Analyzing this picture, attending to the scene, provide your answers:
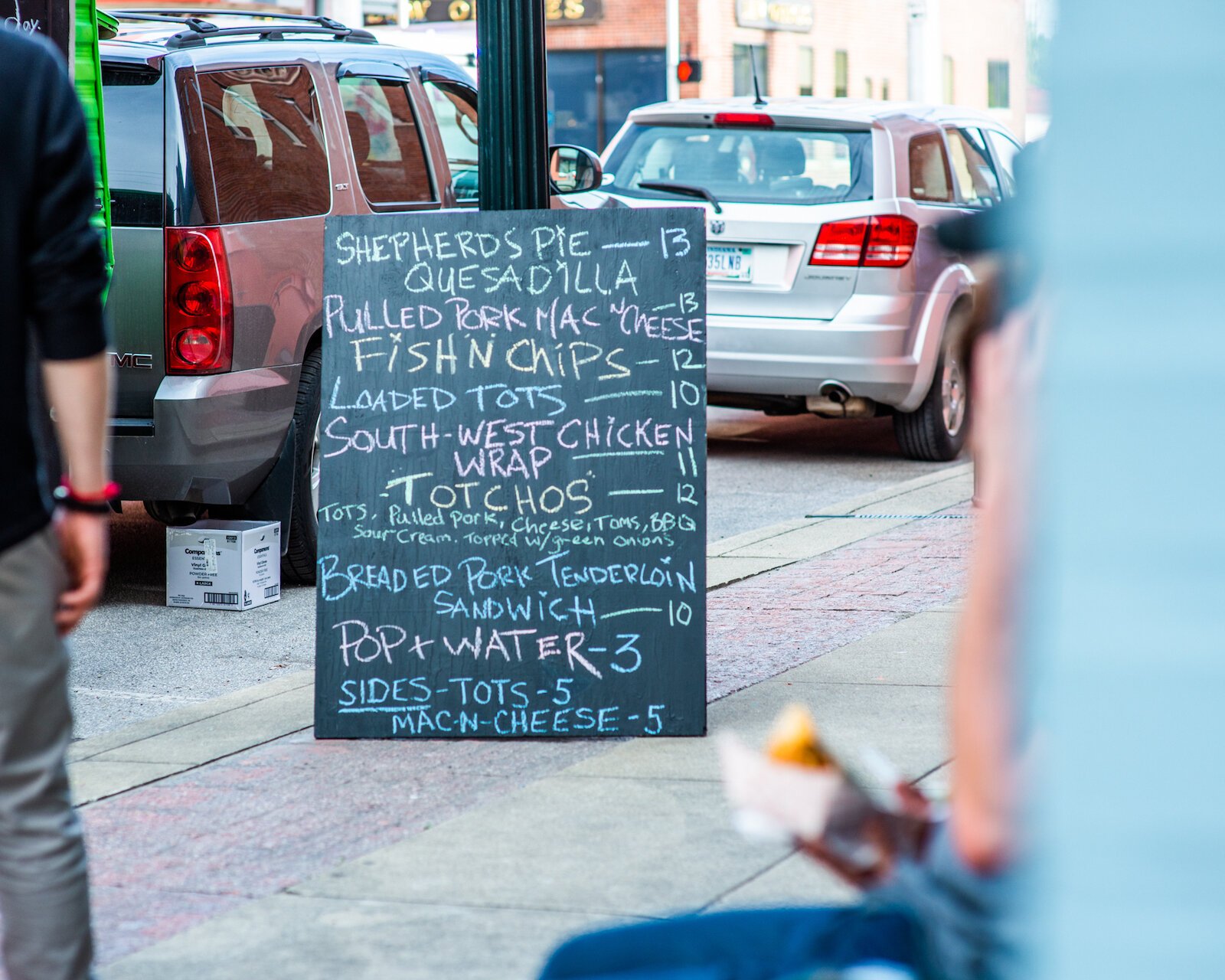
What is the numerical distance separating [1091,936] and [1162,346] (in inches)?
15.3

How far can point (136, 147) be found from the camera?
6328 mm

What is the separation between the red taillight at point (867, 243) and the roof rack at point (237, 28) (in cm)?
261

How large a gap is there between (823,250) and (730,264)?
0.53 m

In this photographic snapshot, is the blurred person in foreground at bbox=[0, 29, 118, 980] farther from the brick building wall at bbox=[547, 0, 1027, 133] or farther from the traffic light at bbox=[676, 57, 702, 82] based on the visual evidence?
the brick building wall at bbox=[547, 0, 1027, 133]

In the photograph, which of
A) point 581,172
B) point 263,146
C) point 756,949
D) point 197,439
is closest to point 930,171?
point 581,172

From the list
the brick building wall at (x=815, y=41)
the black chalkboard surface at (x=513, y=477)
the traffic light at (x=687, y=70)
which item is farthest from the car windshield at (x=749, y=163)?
the brick building wall at (x=815, y=41)

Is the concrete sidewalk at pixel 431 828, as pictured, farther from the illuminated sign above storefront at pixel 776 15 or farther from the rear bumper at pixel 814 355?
the illuminated sign above storefront at pixel 776 15

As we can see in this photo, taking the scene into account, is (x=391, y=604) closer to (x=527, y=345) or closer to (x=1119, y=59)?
(x=527, y=345)

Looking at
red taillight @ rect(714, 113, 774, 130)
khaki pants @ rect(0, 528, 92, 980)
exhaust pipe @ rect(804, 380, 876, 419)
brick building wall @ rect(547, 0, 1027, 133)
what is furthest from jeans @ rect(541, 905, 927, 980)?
brick building wall @ rect(547, 0, 1027, 133)

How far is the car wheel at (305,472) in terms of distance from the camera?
6797 millimetres

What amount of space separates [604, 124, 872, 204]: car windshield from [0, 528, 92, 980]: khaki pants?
7495mm

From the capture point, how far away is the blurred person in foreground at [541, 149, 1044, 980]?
64.2 inches

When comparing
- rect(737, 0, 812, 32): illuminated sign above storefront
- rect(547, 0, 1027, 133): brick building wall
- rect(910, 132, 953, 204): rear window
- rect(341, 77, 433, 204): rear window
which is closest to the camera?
rect(341, 77, 433, 204): rear window

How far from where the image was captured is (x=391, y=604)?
475 centimetres
